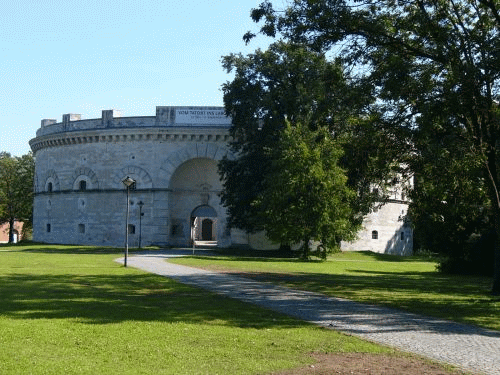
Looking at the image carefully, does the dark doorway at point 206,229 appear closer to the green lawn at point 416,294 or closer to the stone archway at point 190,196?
the stone archway at point 190,196

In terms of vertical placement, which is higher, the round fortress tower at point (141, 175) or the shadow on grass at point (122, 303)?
the round fortress tower at point (141, 175)

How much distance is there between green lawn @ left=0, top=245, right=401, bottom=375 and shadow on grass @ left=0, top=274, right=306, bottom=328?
0.02 meters

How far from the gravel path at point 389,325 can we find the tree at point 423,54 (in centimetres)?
476

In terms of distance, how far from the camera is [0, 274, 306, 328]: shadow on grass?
10867mm

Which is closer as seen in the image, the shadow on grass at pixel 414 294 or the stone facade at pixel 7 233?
the shadow on grass at pixel 414 294

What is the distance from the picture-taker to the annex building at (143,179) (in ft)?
160

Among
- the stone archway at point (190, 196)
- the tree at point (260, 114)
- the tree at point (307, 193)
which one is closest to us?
the tree at point (307, 193)

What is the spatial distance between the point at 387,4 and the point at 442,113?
4070 millimetres

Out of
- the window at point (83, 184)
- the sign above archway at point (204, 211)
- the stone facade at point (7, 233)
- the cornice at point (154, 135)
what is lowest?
the stone facade at point (7, 233)

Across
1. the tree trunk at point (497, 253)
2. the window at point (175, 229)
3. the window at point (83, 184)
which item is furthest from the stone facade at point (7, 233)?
the tree trunk at point (497, 253)

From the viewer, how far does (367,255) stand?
47.6 m

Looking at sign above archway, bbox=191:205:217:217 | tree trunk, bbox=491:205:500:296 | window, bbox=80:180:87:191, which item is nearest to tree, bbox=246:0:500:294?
tree trunk, bbox=491:205:500:296

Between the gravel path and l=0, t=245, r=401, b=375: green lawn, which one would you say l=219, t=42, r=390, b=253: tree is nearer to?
the gravel path

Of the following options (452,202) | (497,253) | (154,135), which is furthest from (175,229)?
(497,253)
